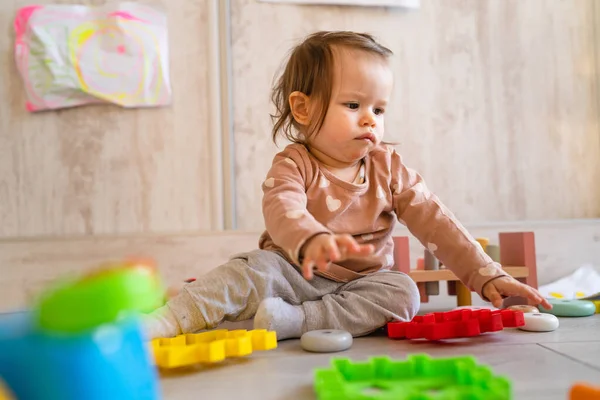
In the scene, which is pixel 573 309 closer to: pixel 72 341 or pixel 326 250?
pixel 326 250

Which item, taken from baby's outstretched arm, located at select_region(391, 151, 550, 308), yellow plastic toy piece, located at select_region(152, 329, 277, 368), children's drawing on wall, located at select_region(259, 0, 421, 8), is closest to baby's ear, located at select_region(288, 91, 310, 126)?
baby's outstretched arm, located at select_region(391, 151, 550, 308)

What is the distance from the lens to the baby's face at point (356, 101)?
0.96 metres

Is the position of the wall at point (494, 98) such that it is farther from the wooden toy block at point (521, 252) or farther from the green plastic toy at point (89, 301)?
the green plastic toy at point (89, 301)

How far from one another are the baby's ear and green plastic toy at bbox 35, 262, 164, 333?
0.74 m

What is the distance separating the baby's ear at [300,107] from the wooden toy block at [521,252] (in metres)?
0.55

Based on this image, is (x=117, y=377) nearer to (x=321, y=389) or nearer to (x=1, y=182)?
(x=321, y=389)

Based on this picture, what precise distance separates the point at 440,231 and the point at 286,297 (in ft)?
0.97

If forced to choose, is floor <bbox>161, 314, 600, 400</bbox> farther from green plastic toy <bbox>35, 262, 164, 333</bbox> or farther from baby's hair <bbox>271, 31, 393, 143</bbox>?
baby's hair <bbox>271, 31, 393, 143</bbox>

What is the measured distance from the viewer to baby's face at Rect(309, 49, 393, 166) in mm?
960

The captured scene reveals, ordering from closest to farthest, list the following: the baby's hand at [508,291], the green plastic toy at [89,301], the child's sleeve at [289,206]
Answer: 1. the green plastic toy at [89,301]
2. the child's sleeve at [289,206]
3. the baby's hand at [508,291]

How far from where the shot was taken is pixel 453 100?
1661 millimetres

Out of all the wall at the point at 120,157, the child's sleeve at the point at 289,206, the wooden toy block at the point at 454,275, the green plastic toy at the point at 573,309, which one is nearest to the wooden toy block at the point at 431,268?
the wooden toy block at the point at 454,275

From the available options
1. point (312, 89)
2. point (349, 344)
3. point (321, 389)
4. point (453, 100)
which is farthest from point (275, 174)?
point (453, 100)

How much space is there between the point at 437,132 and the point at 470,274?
31.3 inches
